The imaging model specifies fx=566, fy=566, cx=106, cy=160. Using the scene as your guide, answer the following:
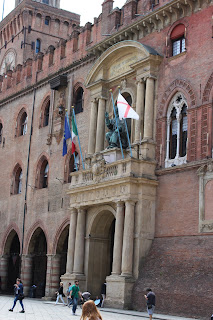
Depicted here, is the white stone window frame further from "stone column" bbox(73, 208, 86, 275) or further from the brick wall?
"stone column" bbox(73, 208, 86, 275)

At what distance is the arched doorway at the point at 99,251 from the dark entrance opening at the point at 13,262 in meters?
9.18

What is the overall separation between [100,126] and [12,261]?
11.8m

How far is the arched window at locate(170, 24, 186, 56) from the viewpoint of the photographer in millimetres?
→ 23000

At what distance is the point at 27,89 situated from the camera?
112 ft

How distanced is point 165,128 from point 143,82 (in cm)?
240

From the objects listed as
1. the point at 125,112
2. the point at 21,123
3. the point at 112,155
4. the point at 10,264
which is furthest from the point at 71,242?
the point at 21,123

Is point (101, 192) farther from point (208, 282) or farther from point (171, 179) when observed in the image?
point (208, 282)

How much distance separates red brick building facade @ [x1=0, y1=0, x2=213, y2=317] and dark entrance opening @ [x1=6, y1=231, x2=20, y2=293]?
0.07 meters

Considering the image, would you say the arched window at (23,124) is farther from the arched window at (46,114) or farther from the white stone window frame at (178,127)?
the white stone window frame at (178,127)

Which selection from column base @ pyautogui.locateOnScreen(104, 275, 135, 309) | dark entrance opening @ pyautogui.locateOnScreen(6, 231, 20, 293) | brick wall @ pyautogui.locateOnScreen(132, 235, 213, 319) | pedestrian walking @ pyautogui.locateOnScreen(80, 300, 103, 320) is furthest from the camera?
dark entrance opening @ pyautogui.locateOnScreen(6, 231, 20, 293)

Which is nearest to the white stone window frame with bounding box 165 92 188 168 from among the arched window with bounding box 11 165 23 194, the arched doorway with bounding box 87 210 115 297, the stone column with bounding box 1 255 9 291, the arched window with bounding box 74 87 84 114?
the arched doorway with bounding box 87 210 115 297

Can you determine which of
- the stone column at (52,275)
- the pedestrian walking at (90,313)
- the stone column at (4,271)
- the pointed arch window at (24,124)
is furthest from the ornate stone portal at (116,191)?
the pedestrian walking at (90,313)

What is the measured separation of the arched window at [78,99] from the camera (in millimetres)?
29348

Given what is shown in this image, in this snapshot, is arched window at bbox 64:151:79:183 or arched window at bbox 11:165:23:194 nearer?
arched window at bbox 64:151:79:183
